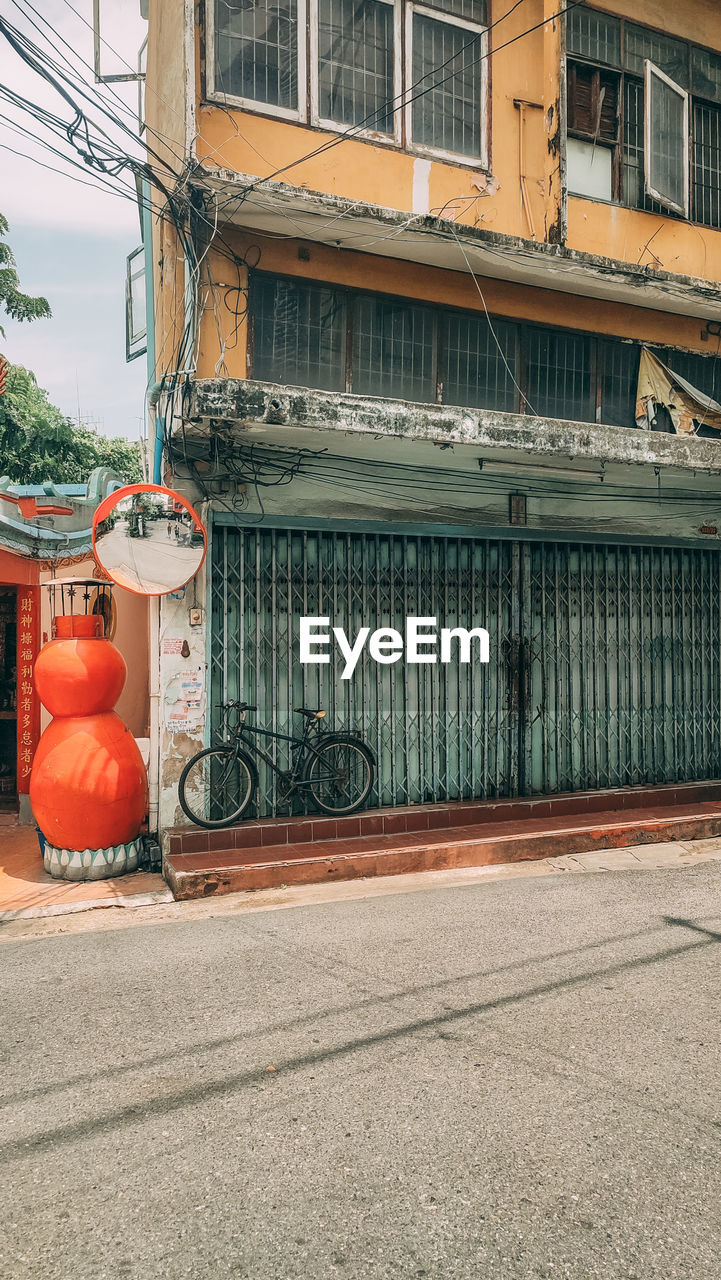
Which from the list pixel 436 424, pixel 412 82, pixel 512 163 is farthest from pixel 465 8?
pixel 436 424

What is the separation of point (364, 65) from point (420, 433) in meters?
3.85

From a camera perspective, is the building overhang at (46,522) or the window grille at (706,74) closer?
the building overhang at (46,522)

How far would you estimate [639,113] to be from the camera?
9789 mm

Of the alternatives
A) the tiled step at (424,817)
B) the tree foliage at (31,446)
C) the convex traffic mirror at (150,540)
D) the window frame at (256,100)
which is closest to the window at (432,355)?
the window frame at (256,100)

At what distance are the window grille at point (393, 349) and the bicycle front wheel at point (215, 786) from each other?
3.87 metres

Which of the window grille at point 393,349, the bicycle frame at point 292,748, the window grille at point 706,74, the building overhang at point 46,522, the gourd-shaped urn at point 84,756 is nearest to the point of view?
the gourd-shaped urn at point 84,756

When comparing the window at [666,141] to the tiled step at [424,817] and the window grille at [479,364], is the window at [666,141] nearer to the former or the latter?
the window grille at [479,364]

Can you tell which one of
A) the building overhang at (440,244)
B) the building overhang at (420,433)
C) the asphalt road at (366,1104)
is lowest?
the asphalt road at (366,1104)

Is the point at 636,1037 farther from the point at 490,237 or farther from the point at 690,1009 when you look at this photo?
the point at 490,237

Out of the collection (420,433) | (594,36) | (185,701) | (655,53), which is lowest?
(185,701)

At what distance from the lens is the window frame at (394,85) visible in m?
7.96

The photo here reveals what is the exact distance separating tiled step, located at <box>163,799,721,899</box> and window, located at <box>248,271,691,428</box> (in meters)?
4.39

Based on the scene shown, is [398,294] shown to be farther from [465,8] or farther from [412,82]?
[465,8]

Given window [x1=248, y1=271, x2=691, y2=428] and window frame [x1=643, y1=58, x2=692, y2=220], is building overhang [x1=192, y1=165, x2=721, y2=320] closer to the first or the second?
window [x1=248, y1=271, x2=691, y2=428]
